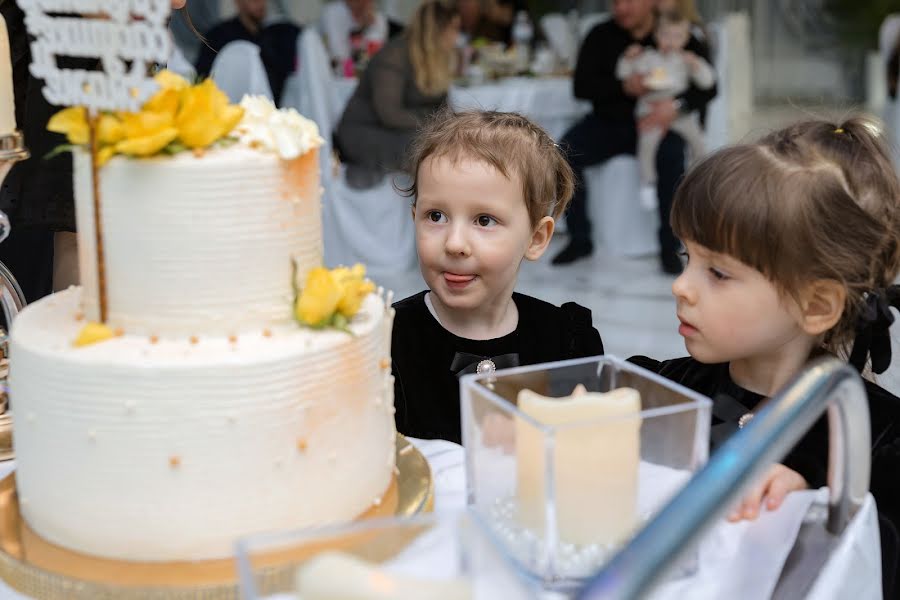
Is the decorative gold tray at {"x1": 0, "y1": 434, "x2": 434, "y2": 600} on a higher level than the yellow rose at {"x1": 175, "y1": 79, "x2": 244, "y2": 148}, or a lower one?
lower

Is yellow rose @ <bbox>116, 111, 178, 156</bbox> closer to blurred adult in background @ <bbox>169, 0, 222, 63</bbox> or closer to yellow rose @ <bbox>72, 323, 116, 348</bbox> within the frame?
yellow rose @ <bbox>72, 323, 116, 348</bbox>

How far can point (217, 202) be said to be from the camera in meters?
1.06

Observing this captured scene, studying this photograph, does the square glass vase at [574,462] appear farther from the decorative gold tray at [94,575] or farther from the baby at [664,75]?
the baby at [664,75]

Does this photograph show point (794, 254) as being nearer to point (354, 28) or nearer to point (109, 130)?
point (109, 130)

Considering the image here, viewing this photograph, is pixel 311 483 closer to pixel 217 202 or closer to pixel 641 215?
pixel 217 202

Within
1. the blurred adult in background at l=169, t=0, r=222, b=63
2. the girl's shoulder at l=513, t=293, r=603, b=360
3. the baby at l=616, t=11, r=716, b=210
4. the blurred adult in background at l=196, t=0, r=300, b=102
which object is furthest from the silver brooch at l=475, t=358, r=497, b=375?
the blurred adult in background at l=169, t=0, r=222, b=63

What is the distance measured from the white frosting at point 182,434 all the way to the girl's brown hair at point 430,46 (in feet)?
15.8

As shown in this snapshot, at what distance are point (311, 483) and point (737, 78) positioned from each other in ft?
24.6

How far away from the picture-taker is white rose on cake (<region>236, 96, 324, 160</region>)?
43.2 inches

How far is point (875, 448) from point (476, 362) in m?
0.64

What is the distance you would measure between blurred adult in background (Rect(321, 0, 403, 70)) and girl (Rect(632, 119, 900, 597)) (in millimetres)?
5660

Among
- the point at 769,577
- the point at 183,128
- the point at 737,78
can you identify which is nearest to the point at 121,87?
the point at 183,128

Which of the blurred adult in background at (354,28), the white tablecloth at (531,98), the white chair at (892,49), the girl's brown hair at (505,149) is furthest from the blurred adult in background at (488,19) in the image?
the girl's brown hair at (505,149)

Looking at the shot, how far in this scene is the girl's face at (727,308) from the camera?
1.49m
